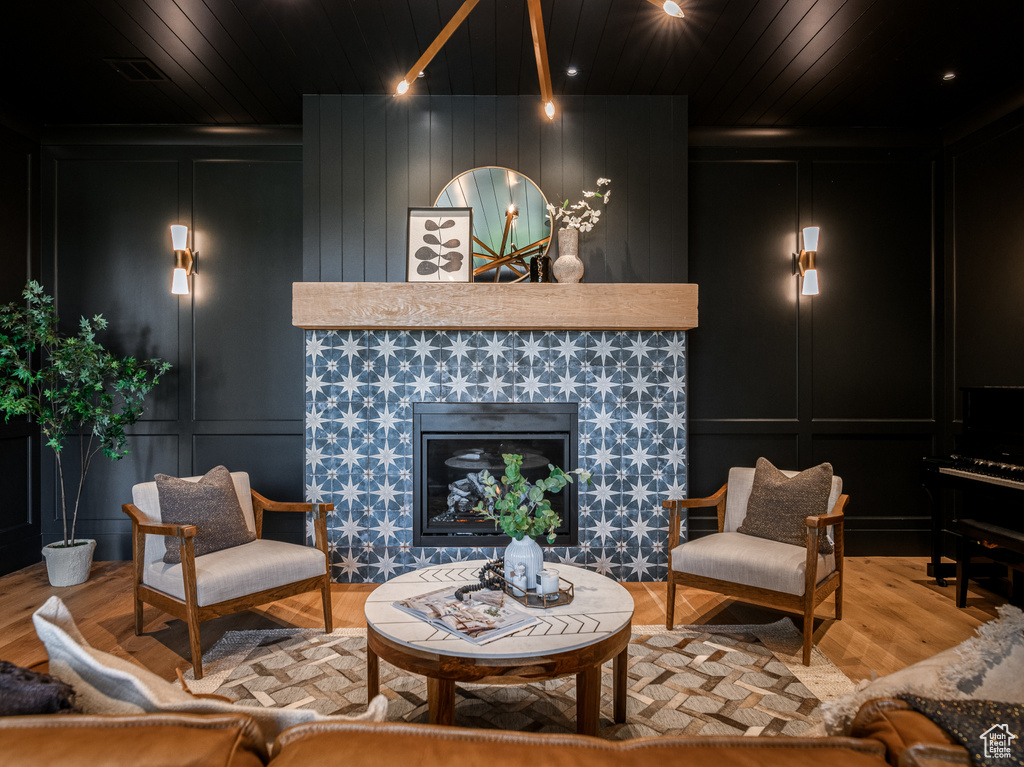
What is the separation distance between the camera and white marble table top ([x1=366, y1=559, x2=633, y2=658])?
1662mm

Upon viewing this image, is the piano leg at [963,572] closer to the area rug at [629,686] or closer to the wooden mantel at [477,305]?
the area rug at [629,686]

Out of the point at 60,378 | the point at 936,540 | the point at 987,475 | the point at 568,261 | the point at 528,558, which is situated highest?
the point at 568,261

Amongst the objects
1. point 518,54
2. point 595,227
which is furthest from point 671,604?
point 518,54

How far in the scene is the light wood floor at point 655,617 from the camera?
2.54m

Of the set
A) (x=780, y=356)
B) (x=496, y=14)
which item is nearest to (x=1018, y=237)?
(x=780, y=356)

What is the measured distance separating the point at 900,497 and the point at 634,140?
3.14 meters

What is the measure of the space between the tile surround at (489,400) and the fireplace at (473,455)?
59mm

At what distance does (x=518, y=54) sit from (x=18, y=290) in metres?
3.61

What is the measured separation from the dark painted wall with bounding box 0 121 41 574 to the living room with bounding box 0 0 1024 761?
0.07ft

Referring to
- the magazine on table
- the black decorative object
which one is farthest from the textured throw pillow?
the black decorative object

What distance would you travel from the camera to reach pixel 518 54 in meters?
3.12

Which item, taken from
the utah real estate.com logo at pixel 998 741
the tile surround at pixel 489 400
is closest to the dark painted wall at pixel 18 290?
the tile surround at pixel 489 400

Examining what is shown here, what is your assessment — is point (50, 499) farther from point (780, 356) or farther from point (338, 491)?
Result: point (780, 356)

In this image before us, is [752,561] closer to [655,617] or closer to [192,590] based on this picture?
[655,617]
